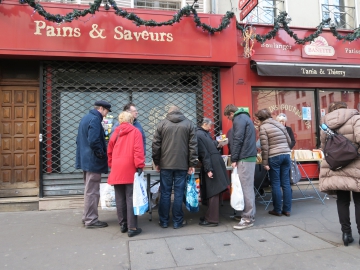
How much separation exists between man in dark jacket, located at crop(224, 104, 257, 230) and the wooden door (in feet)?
14.3

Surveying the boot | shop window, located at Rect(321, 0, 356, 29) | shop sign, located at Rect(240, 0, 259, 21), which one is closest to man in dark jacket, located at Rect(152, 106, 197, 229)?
the boot

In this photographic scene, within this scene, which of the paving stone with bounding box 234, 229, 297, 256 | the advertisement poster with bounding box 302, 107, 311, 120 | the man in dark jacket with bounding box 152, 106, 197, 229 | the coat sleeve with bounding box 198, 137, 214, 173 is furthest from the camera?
the advertisement poster with bounding box 302, 107, 311, 120

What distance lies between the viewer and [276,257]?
332 centimetres

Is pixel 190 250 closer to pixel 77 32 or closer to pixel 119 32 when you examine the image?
pixel 119 32

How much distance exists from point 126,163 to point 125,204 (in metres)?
0.64

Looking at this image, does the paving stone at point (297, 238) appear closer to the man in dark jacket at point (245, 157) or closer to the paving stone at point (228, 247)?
the man in dark jacket at point (245, 157)

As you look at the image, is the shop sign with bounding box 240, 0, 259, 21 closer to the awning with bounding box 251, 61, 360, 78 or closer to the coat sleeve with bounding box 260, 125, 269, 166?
the awning with bounding box 251, 61, 360, 78

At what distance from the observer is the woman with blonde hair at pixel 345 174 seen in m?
3.37

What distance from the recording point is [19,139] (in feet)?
20.1

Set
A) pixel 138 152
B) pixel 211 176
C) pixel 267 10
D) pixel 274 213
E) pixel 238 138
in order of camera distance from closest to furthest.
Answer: pixel 138 152 < pixel 238 138 < pixel 211 176 < pixel 274 213 < pixel 267 10

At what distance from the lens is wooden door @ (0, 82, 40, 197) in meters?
6.03

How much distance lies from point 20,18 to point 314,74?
656 cm

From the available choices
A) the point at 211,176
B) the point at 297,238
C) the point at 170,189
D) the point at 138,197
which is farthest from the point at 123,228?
the point at 297,238

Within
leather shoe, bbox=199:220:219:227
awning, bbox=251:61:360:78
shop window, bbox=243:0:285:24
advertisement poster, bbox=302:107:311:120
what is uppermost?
shop window, bbox=243:0:285:24
